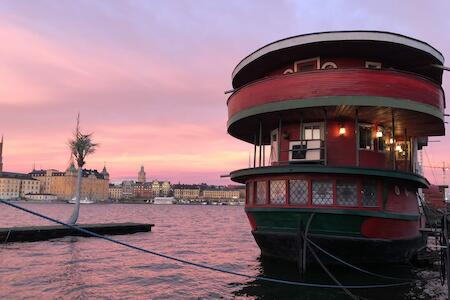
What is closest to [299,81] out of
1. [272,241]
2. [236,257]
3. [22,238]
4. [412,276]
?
[272,241]

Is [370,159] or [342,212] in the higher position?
[370,159]

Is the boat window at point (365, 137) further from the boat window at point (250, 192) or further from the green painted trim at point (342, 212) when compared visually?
the boat window at point (250, 192)

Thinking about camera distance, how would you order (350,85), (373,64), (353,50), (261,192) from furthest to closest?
(373,64), (261,192), (353,50), (350,85)

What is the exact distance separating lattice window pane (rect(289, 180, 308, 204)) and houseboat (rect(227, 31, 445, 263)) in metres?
0.04

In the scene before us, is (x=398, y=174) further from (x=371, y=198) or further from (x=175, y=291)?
(x=175, y=291)

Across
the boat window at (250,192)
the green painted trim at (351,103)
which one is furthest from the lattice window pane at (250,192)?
the green painted trim at (351,103)

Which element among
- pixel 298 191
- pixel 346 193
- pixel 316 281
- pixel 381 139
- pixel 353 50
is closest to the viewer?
pixel 316 281

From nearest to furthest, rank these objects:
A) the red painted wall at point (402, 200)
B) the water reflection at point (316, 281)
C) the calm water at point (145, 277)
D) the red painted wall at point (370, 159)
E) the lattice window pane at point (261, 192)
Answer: the water reflection at point (316, 281) → the calm water at point (145, 277) → the red painted wall at point (402, 200) → the red painted wall at point (370, 159) → the lattice window pane at point (261, 192)

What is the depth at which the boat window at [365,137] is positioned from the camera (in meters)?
19.1

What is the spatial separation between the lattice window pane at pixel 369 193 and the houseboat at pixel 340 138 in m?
0.04

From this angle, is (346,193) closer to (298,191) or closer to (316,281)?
(298,191)

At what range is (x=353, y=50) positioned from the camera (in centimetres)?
1888

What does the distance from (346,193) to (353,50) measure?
6.24m

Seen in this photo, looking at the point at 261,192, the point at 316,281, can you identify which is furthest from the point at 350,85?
the point at 316,281
